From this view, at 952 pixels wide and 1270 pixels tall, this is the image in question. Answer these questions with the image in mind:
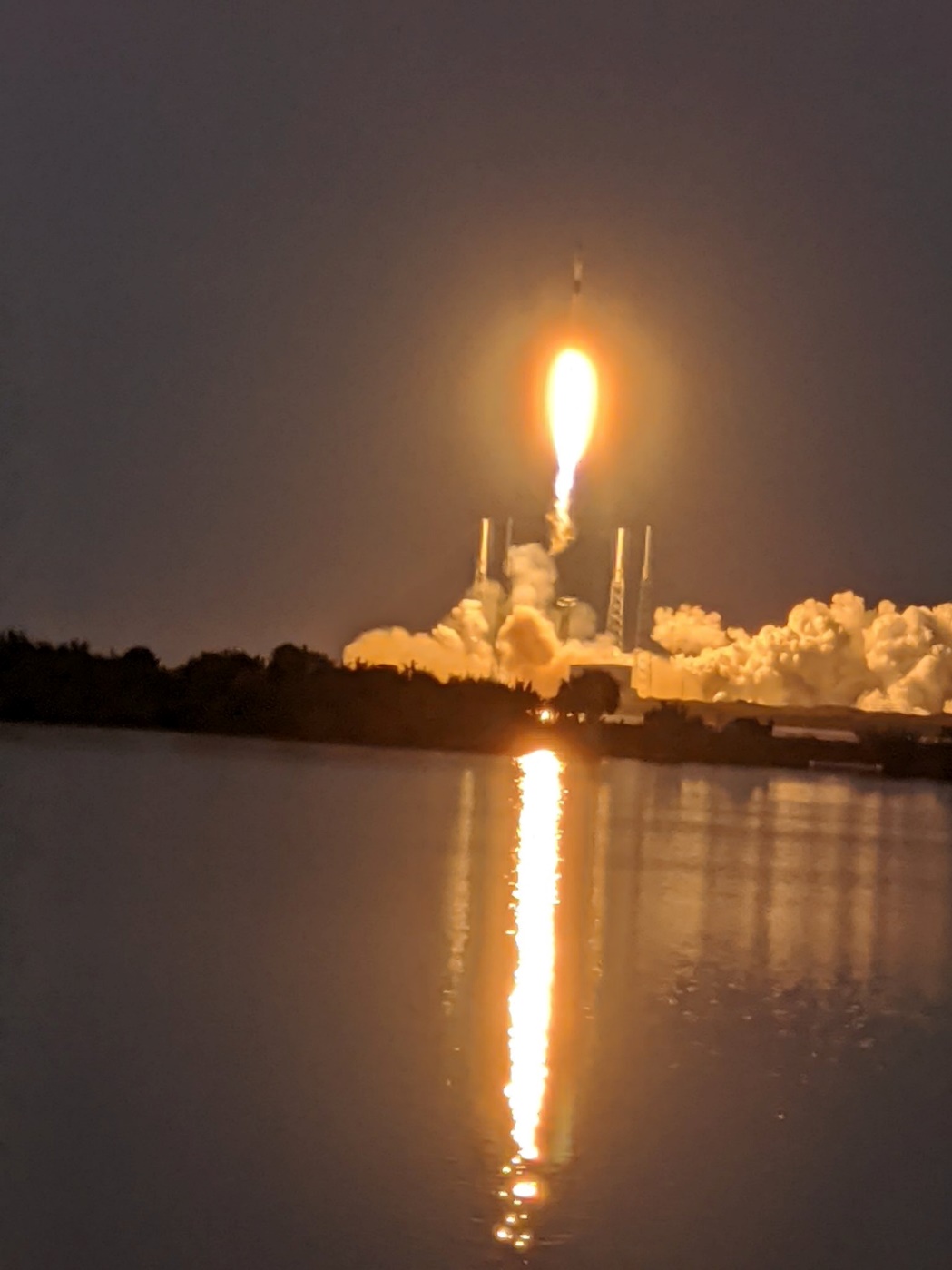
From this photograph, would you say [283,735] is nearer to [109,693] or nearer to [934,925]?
[109,693]

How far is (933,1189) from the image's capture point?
40.1 ft

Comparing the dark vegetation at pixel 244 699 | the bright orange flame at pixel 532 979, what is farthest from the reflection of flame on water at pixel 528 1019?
the dark vegetation at pixel 244 699

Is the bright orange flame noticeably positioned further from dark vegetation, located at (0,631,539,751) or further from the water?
dark vegetation, located at (0,631,539,751)

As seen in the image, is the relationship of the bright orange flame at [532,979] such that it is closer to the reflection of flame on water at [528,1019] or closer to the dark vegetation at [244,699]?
the reflection of flame on water at [528,1019]

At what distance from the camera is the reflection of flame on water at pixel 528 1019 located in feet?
36.5

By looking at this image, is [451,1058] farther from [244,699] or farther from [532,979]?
[244,699]

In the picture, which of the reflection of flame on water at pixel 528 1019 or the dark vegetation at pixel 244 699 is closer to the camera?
the reflection of flame on water at pixel 528 1019

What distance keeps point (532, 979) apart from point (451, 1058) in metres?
3.88

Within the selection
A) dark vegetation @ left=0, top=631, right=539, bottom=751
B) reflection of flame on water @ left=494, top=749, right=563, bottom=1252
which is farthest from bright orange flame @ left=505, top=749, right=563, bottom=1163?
dark vegetation @ left=0, top=631, right=539, bottom=751

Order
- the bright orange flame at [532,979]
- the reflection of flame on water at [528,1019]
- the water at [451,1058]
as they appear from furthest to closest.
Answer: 1. the bright orange flame at [532,979]
2. the reflection of flame on water at [528,1019]
3. the water at [451,1058]

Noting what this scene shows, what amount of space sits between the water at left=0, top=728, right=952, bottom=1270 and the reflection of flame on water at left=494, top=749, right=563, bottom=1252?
4cm

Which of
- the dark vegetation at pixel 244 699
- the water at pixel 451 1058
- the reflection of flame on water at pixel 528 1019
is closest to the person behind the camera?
the water at pixel 451 1058

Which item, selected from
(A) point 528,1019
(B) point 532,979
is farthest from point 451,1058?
(B) point 532,979

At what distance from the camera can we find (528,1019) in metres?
16.3
